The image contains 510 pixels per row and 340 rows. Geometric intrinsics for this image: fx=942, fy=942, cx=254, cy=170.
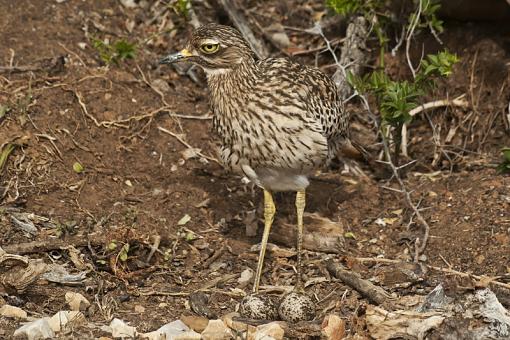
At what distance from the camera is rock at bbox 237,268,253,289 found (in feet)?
17.8

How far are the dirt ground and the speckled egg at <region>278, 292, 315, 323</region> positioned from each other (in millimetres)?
96

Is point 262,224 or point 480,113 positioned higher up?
point 480,113

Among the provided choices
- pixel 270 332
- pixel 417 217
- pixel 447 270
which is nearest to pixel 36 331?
pixel 270 332

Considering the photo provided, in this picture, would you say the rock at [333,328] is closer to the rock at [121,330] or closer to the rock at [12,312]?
the rock at [121,330]

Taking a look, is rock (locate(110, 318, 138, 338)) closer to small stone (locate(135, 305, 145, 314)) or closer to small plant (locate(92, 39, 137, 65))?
small stone (locate(135, 305, 145, 314))

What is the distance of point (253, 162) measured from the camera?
5.25m

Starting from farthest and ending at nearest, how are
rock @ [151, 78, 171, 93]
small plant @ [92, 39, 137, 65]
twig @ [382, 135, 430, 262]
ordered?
rock @ [151, 78, 171, 93] → small plant @ [92, 39, 137, 65] → twig @ [382, 135, 430, 262]

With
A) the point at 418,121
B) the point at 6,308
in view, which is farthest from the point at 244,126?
the point at 418,121

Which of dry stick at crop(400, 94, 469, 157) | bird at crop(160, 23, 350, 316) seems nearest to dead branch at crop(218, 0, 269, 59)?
dry stick at crop(400, 94, 469, 157)

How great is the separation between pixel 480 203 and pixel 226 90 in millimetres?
1790

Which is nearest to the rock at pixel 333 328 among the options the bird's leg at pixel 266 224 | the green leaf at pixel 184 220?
the bird's leg at pixel 266 224

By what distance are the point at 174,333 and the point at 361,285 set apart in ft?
3.96

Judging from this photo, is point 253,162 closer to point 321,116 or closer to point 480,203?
point 321,116

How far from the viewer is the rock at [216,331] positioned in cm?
444
